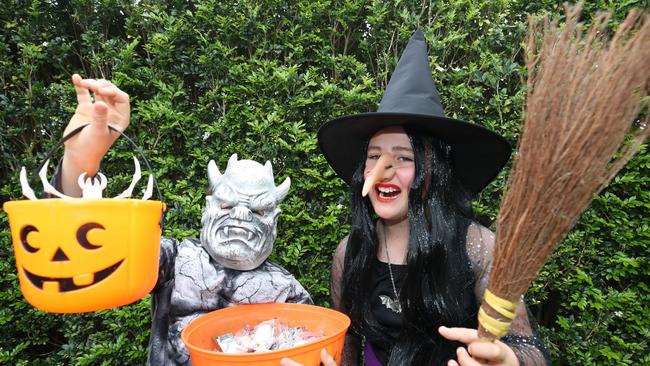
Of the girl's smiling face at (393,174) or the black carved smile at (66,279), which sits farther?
the girl's smiling face at (393,174)

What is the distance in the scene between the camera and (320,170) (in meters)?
2.71

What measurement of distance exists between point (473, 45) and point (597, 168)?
80.1 inches

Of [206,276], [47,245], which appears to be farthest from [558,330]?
[47,245]

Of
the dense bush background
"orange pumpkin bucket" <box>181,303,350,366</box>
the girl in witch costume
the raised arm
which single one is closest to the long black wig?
the girl in witch costume

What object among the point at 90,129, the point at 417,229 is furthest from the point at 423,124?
the point at 90,129

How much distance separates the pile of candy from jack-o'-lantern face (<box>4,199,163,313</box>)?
44 cm

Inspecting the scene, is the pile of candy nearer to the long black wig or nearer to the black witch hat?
the long black wig

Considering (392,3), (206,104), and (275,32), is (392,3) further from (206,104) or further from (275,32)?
(206,104)

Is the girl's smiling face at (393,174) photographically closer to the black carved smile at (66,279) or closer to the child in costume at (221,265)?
the child in costume at (221,265)

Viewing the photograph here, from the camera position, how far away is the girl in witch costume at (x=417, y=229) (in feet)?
5.29

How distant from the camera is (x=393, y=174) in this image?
166 cm

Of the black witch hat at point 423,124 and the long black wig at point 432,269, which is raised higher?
the black witch hat at point 423,124

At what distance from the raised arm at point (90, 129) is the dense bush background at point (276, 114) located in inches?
46.7

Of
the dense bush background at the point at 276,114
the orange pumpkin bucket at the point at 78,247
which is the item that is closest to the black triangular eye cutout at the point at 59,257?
the orange pumpkin bucket at the point at 78,247
